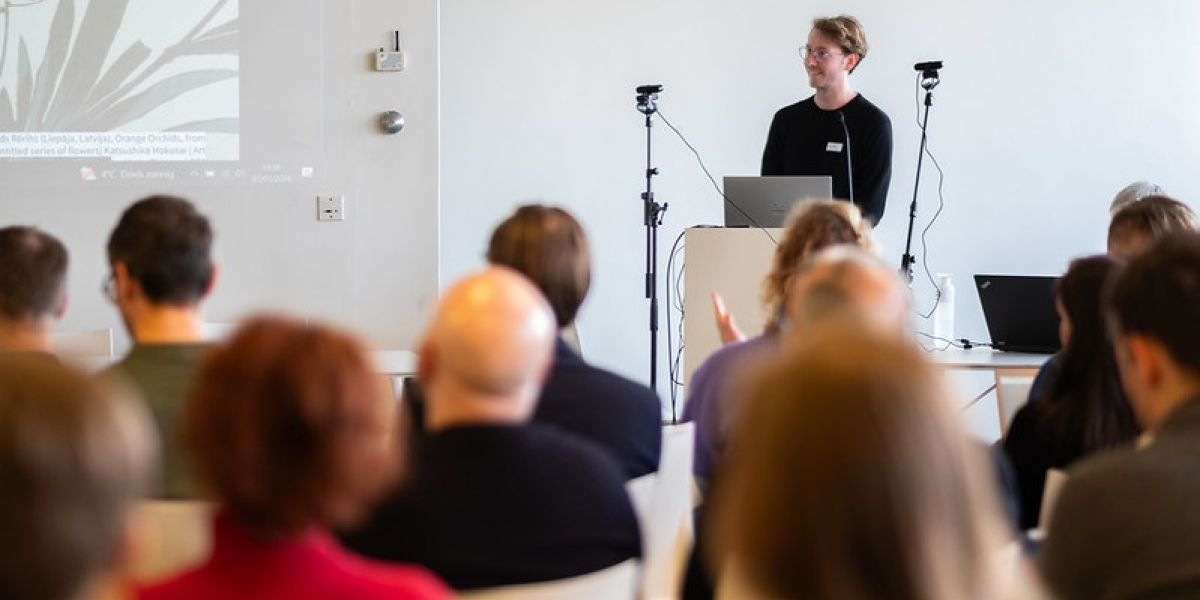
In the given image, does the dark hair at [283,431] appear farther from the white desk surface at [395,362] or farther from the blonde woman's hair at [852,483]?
the white desk surface at [395,362]

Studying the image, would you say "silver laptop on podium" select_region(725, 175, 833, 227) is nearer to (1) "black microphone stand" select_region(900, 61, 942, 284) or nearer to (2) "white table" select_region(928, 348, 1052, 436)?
(1) "black microphone stand" select_region(900, 61, 942, 284)

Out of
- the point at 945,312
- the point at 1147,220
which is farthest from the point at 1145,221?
the point at 945,312

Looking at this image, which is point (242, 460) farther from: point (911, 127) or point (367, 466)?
point (911, 127)

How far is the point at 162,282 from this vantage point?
9.73ft

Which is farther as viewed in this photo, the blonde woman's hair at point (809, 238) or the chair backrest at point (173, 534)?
the blonde woman's hair at point (809, 238)

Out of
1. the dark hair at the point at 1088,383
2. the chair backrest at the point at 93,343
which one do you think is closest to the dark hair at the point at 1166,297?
the dark hair at the point at 1088,383

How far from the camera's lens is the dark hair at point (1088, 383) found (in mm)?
2771

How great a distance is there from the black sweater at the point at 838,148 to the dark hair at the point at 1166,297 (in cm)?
382

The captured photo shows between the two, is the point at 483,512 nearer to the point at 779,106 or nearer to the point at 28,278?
the point at 28,278

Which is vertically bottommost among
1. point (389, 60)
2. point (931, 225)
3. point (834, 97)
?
point (931, 225)

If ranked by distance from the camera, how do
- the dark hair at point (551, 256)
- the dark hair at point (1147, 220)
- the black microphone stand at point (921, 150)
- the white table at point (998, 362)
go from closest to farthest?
1. the dark hair at point (551, 256)
2. the dark hair at point (1147, 220)
3. the white table at point (998, 362)
4. the black microphone stand at point (921, 150)

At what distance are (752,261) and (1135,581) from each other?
355 cm

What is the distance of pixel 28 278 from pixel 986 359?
333 centimetres

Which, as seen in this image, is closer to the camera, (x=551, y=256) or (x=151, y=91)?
(x=551, y=256)
